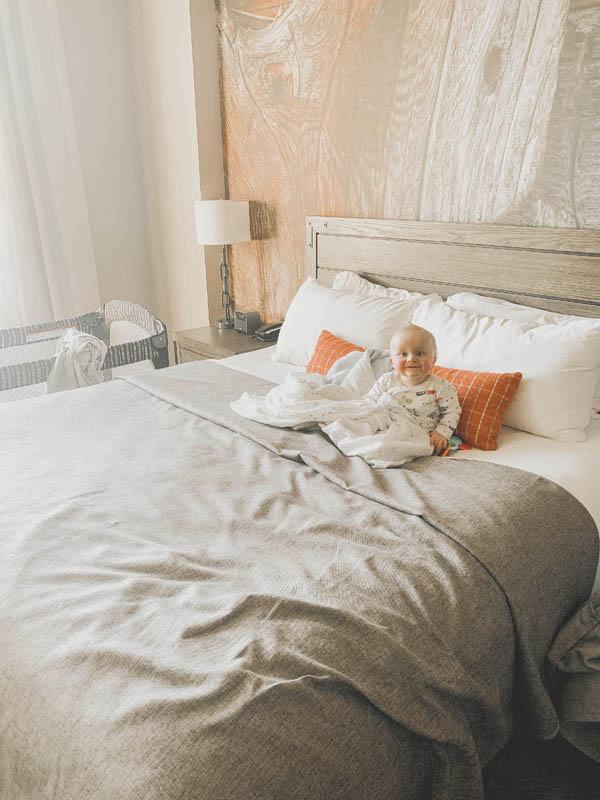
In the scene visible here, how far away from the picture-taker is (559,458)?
5.16ft

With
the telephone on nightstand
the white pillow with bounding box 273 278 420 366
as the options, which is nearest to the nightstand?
the telephone on nightstand

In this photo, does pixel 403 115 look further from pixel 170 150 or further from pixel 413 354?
pixel 170 150

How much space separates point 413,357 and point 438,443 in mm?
265

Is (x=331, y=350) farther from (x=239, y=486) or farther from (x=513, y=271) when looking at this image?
(x=239, y=486)

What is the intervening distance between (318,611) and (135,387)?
1.45 meters

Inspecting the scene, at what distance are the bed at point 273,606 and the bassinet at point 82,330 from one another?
834mm

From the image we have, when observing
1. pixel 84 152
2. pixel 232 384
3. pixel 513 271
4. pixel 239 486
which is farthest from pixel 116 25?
pixel 239 486

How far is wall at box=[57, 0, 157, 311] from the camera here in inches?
138

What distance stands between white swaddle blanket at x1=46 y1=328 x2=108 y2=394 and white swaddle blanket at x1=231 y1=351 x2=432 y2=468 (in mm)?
944

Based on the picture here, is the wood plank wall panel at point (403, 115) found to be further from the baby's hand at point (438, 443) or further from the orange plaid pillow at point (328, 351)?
the baby's hand at point (438, 443)

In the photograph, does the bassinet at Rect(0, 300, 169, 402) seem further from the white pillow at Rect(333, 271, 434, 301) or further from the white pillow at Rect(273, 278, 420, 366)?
the white pillow at Rect(333, 271, 434, 301)

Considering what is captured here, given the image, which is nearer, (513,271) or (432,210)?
(513,271)

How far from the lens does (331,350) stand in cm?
216

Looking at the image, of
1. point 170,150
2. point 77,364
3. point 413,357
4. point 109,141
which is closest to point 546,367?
point 413,357
